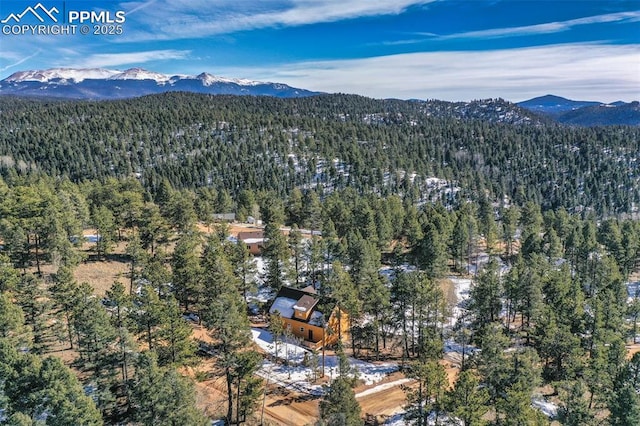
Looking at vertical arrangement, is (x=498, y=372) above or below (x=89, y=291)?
below

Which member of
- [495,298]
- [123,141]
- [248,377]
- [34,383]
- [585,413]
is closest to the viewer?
[34,383]

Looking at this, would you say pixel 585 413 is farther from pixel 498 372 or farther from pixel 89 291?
pixel 89 291

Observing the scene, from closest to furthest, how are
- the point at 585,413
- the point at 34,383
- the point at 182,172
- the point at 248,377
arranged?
the point at 34,383 < the point at 585,413 < the point at 248,377 < the point at 182,172

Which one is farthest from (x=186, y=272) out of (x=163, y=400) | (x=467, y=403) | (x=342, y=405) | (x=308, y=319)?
(x=467, y=403)

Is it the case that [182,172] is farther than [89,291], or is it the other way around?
[182,172]

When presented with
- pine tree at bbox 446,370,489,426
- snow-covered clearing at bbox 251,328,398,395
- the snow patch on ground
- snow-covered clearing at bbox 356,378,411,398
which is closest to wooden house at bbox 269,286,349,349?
snow-covered clearing at bbox 251,328,398,395

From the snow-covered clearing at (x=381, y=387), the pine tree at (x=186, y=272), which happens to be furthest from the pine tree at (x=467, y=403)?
the pine tree at (x=186, y=272)

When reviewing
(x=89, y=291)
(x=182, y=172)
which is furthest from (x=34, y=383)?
(x=182, y=172)

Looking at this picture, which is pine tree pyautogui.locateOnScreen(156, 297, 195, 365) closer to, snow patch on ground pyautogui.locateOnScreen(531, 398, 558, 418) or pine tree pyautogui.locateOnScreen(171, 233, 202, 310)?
pine tree pyautogui.locateOnScreen(171, 233, 202, 310)
